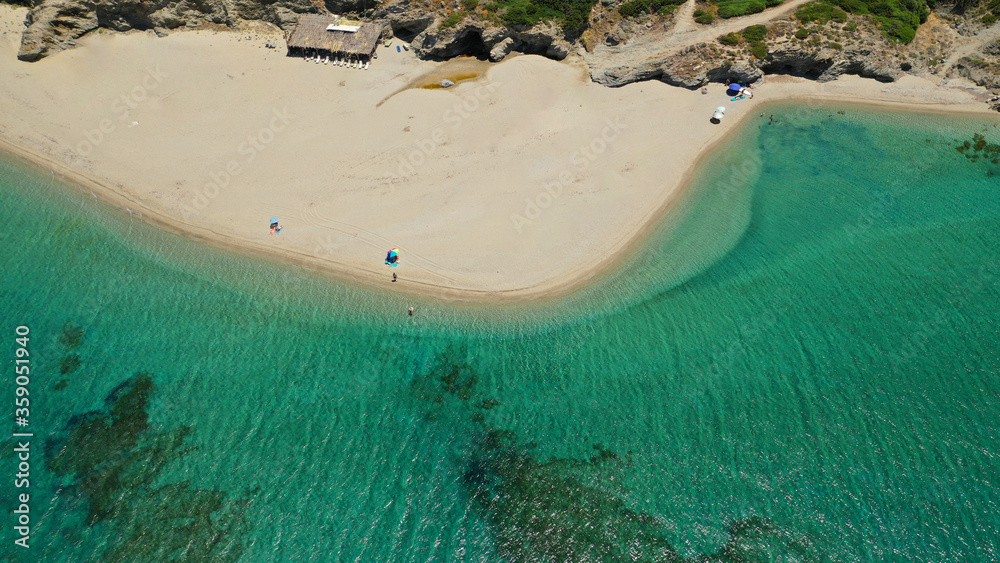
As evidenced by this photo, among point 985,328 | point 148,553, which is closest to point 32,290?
point 148,553

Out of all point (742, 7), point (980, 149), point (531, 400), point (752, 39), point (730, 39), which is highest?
point (742, 7)

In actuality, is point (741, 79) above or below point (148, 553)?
above

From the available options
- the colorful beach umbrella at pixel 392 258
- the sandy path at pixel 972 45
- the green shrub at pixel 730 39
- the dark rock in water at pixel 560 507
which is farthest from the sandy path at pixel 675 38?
the dark rock in water at pixel 560 507

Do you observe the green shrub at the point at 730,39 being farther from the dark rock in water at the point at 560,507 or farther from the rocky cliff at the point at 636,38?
the dark rock in water at the point at 560,507

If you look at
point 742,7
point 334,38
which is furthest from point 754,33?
point 334,38

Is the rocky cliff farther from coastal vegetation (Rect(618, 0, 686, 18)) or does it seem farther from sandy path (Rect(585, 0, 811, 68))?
coastal vegetation (Rect(618, 0, 686, 18))

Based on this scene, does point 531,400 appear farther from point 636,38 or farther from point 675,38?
point 675,38

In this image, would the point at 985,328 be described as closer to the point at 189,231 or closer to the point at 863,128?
the point at 863,128
